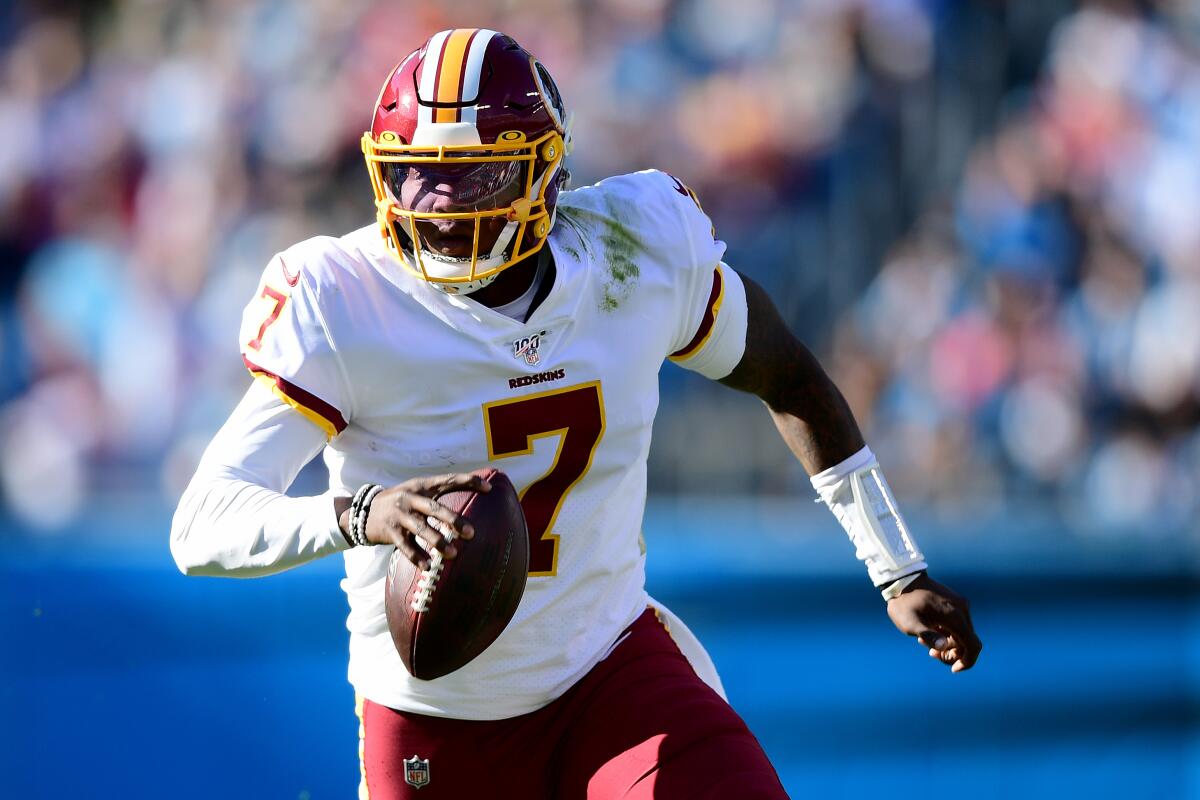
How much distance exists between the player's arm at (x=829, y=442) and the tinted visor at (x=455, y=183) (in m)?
0.67

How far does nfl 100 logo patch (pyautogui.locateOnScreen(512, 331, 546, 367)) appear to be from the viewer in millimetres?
2893

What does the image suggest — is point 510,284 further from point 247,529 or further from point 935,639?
point 935,639

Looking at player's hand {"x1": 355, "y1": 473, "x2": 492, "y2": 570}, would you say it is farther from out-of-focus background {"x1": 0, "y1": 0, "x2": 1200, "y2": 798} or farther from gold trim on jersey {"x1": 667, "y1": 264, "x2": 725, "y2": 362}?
out-of-focus background {"x1": 0, "y1": 0, "x2": 1200, "y2": 798}

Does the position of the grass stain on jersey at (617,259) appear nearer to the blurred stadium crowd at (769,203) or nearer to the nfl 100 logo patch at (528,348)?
the nfl 100 logo patch at (528,348)

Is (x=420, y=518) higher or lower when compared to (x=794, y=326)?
higher

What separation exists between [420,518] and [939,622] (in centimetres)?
130

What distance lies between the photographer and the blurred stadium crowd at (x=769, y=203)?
243 inches

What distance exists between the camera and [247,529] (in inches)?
102

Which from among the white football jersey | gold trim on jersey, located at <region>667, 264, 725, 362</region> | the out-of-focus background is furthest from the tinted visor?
the out-of-focus background

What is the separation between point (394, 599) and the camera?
254 centimetres

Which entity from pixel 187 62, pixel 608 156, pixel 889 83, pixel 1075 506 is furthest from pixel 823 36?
pixel 187 62

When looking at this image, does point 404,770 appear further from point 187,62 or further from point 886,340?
point 187,62

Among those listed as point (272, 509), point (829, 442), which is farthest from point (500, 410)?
point (829, 442)

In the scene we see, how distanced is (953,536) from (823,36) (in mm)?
2205
